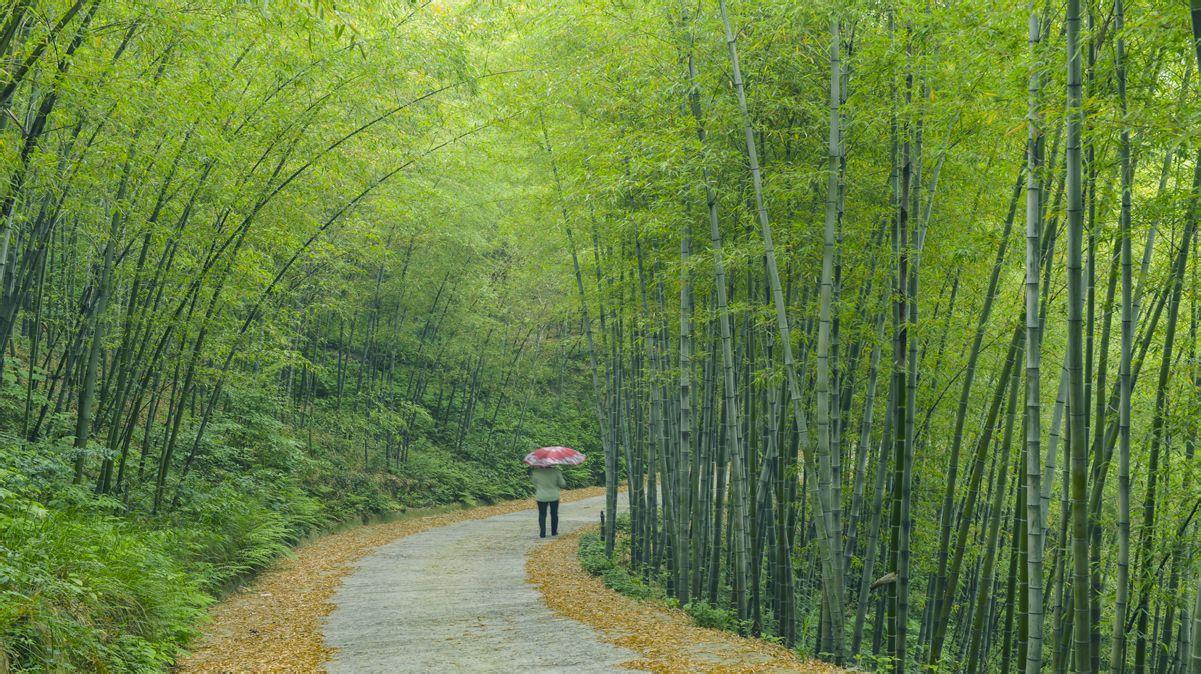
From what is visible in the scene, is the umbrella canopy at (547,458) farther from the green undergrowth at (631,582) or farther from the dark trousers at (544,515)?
the green undergrowth at (631,582)

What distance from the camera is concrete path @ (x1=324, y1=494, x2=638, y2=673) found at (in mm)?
4133

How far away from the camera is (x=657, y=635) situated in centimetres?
471

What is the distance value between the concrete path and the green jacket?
1.14m

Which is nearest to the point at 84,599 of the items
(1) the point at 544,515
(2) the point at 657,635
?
(2) the point at 657,635

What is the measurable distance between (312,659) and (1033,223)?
12.9ft

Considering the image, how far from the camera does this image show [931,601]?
6.12m

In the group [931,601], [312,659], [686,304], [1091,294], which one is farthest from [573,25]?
[931,601]

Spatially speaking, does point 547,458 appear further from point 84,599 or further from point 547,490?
point 84,599

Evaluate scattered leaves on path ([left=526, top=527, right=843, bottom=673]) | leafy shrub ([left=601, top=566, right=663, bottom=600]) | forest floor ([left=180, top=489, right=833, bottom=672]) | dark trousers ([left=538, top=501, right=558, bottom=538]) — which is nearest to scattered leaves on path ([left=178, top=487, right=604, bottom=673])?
forest floor ([left=180, top=489, right=833, bottom=672])

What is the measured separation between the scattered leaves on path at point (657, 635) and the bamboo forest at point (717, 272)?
5.1 inches

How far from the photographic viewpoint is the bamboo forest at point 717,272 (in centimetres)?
358

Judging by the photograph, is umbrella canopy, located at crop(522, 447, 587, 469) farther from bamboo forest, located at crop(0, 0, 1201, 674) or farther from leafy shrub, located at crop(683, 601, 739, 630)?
leafy shrub, located at crop(683, 601, 739, 630)

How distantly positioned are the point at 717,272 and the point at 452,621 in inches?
109

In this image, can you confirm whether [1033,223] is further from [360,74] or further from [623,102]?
[360,74]
